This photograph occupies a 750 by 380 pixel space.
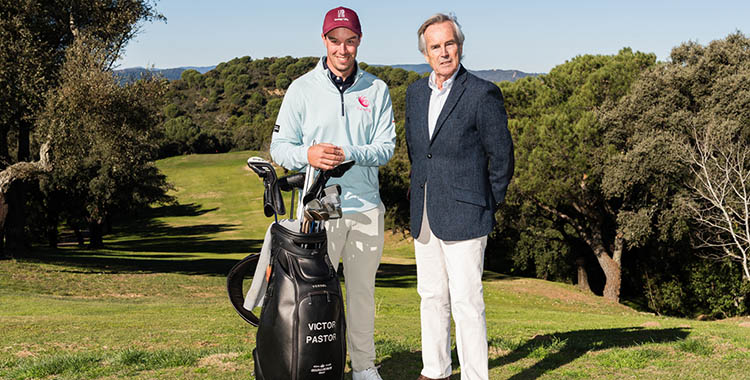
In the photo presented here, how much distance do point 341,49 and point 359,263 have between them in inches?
61.3

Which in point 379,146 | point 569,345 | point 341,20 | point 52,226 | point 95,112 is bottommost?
point 52,226

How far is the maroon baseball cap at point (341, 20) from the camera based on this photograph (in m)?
4.61

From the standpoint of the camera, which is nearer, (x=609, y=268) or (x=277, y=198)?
(x=277, y=198)

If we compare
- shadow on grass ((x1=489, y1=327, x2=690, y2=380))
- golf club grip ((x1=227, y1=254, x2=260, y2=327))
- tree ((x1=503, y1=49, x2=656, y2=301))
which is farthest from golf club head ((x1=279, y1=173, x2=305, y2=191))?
tree ((x1=503, y1=49, x2=656, y2=301))

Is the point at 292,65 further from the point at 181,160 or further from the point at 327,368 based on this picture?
the point at 327,368

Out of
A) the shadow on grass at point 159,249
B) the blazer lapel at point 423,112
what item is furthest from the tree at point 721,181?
the blazer lapel at point 423,112

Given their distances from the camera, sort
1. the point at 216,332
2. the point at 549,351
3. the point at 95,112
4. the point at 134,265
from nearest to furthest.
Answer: the point at 549,351, the point at 216,332, the point at 95,112, the point at 134,265

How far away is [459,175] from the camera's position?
181 inches

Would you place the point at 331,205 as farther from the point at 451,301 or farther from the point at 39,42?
the point at 39,42

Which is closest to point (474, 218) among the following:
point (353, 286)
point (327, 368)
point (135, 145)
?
point (353, 286)

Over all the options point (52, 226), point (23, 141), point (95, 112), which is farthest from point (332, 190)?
point (52, 226)

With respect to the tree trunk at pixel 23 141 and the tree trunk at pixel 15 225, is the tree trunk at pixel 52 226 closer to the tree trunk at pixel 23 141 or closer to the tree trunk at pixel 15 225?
the tree trunk at pixel 15 225

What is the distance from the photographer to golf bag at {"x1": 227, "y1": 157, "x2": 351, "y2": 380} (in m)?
4.14

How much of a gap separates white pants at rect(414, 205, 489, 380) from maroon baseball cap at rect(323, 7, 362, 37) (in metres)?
1.39
